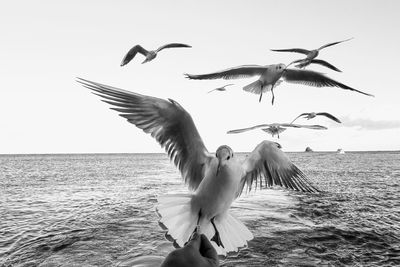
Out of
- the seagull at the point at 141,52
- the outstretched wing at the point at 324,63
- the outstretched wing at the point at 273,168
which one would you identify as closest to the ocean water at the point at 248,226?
the outstretched wing at the point at 273,168

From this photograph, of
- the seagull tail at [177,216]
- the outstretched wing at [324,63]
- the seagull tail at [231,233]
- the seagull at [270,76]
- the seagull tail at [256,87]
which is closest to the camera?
the seagull tail at [177,216]

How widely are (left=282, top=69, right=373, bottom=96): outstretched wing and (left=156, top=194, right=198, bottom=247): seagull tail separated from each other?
5405 mm

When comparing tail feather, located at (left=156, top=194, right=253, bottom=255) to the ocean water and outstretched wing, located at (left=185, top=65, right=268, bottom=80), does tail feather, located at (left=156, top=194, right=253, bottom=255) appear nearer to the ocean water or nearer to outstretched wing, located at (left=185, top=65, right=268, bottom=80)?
the ocean water

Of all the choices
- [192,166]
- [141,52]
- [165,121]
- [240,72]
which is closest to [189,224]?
[192,166]

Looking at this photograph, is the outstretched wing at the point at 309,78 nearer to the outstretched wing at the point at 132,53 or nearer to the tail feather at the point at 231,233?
the outstretched wing at the point at 132,53

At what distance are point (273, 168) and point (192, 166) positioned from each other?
4.68 feet

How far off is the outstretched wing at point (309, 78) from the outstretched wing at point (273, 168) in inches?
146

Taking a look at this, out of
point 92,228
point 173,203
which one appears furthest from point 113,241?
point 173,203

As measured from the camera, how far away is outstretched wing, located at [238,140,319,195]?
5785mm

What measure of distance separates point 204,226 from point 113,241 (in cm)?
305

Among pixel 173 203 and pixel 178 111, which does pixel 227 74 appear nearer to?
pixel 178 111

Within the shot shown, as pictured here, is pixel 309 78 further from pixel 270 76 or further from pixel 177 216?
pixel 177 216

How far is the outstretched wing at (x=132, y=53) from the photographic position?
30.0ft

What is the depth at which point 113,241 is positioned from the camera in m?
7.52
